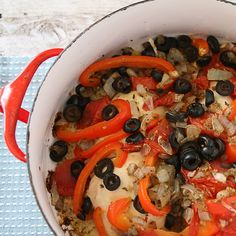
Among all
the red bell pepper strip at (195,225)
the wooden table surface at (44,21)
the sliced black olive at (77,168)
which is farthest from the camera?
the wooden table surface at (44,21)

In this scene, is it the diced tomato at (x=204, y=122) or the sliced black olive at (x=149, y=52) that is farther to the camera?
the sliced black olive at (x=149, y=52)

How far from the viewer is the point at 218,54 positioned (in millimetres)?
1235

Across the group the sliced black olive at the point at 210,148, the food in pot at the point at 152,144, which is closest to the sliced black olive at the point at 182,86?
the food in pot at the point at 152,144

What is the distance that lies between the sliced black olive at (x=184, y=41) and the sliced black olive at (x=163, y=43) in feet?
0.06

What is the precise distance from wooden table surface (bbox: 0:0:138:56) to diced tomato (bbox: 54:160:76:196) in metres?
0.39

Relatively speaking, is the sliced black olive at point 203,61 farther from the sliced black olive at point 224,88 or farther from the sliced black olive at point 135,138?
the sliced black olive at point 135,138

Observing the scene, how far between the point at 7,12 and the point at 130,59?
45 centimetres

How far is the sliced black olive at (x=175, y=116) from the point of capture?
115 centimetres

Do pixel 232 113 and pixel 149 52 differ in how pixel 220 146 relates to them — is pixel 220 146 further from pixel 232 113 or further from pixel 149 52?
pixel 149 52

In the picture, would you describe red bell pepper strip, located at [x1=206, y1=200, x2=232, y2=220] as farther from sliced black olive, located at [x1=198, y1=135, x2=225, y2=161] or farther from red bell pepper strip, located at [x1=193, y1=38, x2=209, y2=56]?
red bell pepper strip, located at [x1=193, y1=38, x2=209, y2=56]

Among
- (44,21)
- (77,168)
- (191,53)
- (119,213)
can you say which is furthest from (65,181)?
(44,21)

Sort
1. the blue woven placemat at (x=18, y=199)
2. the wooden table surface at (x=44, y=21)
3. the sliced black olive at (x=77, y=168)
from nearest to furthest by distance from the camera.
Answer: the sliced black olive at (x=77, y=168)
the blue woven placemat at (x=18, y=199)
the wooden table surface at (x=44, y=21)

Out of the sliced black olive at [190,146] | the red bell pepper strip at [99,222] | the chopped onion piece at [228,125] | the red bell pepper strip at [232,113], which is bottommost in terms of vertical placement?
the red bell pepper strip at [99,222]

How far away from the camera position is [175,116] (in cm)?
115
